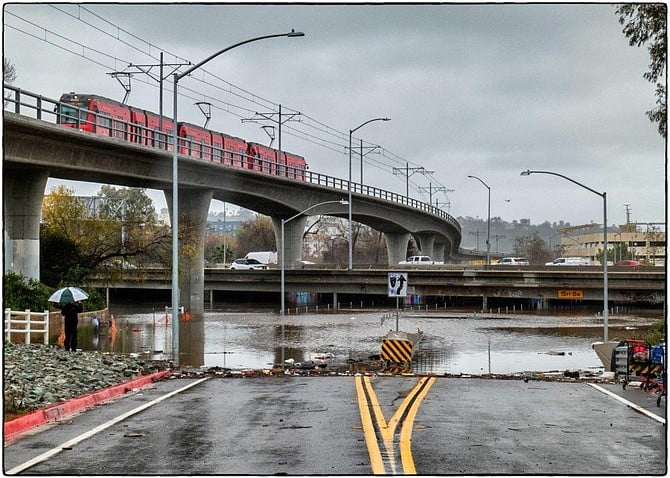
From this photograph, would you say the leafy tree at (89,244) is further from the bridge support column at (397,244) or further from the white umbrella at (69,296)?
the bridge support column at (397,244)

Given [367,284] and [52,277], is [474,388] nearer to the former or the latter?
[52,277]

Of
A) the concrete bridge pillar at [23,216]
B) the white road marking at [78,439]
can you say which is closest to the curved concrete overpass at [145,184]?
the concrete bridge pillar at [23,216]

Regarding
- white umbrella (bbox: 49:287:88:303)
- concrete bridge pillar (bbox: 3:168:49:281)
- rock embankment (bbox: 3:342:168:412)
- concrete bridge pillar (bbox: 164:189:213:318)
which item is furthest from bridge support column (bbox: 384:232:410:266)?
rock embankment (bbox: 3:342:168:412)

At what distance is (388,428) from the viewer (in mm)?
13453

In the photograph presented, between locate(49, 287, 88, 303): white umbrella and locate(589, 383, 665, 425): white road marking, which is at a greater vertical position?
locate(49, 287, 88, 303): white umbrella

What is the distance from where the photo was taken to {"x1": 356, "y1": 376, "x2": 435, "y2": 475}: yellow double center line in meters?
10.6

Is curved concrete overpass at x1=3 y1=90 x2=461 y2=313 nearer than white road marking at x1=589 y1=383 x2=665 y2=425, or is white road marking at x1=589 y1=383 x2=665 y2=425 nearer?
white road marking at x1=589 y1=383 x2=665 y2=425

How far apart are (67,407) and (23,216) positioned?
34.2m

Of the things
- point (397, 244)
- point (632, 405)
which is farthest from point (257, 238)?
point (632, 405)

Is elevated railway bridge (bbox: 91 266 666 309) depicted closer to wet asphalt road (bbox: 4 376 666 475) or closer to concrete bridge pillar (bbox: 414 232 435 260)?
concrete bridge pillar (bbox: 414 232 435 260)

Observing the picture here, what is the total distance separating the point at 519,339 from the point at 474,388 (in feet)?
80.0

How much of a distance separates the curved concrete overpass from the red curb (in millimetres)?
16514

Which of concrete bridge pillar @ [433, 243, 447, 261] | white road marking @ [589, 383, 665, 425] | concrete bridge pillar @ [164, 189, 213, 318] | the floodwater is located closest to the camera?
white road marking @ [589, 383, 665, 425]

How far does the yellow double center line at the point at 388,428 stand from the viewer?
10.6 m
